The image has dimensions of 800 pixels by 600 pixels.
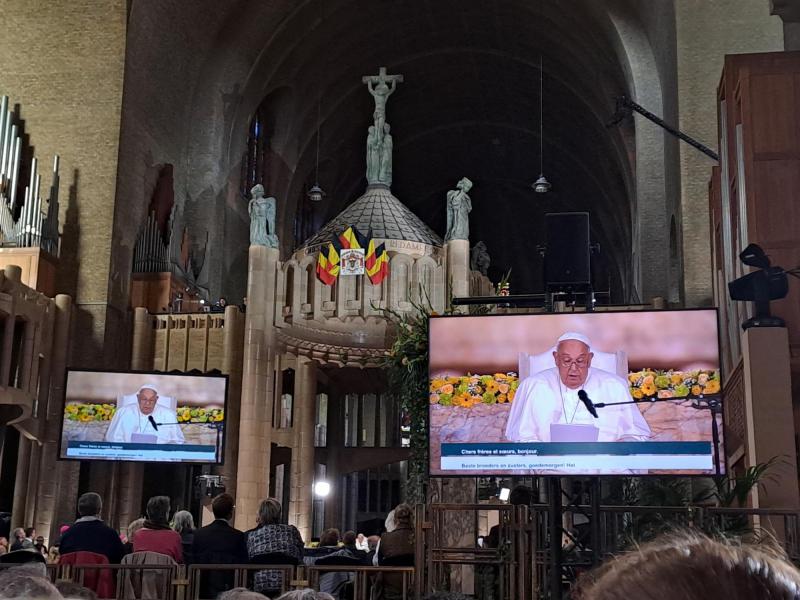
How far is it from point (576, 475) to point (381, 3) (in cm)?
2283

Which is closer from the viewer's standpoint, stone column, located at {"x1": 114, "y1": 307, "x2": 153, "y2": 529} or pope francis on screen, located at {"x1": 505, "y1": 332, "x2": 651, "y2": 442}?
pope francis on screen, located at {"x1": 505, "y1": 332, "x2": 651, "y2": 442}

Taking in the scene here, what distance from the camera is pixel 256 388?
19562 mm

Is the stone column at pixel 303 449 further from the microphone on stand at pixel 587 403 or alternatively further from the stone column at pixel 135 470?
the microphone on stand at pixel 587 403

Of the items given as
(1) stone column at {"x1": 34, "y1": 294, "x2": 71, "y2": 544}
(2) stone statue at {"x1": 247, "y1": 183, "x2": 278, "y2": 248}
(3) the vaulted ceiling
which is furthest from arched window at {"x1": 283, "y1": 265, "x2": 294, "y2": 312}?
(3) the vaulted ceiling

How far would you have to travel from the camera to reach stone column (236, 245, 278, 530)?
1916 centimetres

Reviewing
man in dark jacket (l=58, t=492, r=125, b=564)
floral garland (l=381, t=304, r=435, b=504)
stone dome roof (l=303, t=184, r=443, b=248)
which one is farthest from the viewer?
stone dome roof (l=303, t=184, r=443, b=248)

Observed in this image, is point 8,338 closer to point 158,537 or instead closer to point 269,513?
point 158,537

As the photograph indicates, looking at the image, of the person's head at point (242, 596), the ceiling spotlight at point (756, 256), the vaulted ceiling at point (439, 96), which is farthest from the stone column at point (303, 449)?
the person's head at point (242, 596)

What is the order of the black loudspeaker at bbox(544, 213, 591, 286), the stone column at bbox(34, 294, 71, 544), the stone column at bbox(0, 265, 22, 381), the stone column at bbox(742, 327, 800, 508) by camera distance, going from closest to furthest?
the stone column at bbox(742, 327, 800, 508) < the black loudspeaker at bbox(544, 213, 591, 286) < the stone column at bbox(0, 265, 22, 381) < the stone column at bbox(34, 294, 71, 544)

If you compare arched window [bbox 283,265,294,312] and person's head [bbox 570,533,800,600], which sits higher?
arched window [bbox 283,265,294,312]

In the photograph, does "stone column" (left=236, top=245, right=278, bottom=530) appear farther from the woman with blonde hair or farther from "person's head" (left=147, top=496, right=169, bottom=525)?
the woman with blonde hair

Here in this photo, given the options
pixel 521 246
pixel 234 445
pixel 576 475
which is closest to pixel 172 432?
pixel 234 445

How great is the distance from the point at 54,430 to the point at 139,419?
2.37 m

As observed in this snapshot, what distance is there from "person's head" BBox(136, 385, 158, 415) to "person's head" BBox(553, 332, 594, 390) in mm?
10324
